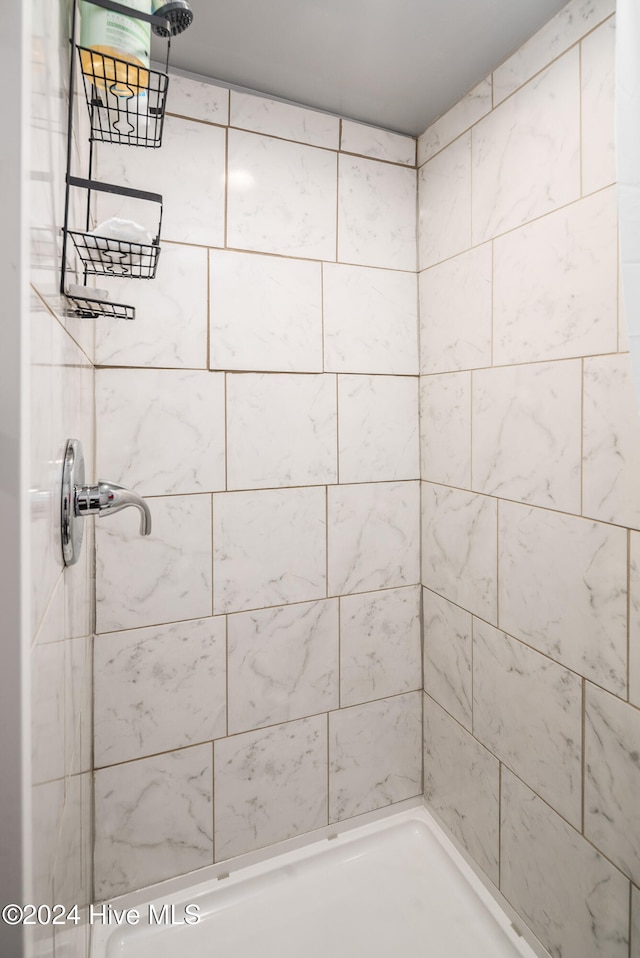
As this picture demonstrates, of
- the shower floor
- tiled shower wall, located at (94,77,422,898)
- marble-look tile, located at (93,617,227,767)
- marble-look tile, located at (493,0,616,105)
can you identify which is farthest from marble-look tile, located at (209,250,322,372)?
the shower floor

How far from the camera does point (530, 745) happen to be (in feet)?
3.96

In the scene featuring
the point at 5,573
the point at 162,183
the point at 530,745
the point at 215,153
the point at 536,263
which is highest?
the point at 215,153

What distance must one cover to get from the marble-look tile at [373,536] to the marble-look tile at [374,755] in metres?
0.38

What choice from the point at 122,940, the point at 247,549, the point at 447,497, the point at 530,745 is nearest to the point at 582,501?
the point at 447,497

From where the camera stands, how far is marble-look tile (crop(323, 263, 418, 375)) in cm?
147

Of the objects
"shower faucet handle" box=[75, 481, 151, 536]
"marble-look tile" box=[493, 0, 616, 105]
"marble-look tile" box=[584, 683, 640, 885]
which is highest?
"marble-look tile" box=[493, 0, 616, 105]

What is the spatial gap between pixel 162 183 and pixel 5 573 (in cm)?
118

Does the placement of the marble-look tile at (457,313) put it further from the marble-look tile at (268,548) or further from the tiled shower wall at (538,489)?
the marble-look tile at (268,548)

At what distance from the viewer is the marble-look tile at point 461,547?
134cm

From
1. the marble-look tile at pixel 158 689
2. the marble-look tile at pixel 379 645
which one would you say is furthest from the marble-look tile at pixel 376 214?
the marble-look tile at pixel 158 689

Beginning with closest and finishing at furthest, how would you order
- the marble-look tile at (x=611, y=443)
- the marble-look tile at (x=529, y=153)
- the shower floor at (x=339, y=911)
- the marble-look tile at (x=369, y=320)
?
the marble-look tile at (x=611, y=443), the marble-look tile at (x=529, y=153), the shower floor at (x=339, y=911), the marble-look tile at (x=369, y=320)

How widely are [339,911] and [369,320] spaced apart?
5.20ft

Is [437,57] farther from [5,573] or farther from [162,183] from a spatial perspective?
[5,573]

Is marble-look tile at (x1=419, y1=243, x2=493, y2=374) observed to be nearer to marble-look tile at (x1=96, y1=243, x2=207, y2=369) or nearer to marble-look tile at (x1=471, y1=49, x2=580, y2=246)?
marble-look tile at (x1=471, y1=49, x2=580, y2=246)
